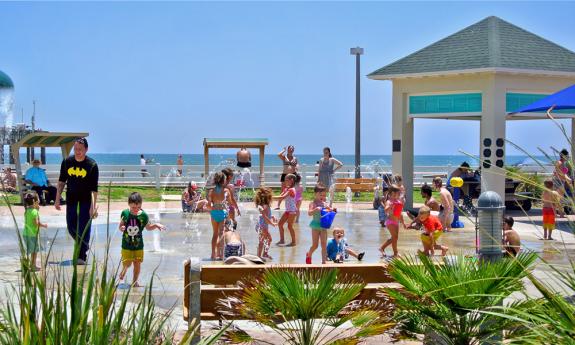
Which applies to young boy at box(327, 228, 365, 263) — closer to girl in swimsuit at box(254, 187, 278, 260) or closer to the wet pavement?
the wet pavement

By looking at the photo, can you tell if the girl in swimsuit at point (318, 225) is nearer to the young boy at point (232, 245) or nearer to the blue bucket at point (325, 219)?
the blue bucket at point (325, 219)

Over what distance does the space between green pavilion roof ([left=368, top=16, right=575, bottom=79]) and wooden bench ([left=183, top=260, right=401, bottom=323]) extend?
569 inches

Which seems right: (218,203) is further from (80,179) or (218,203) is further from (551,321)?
(551,321)

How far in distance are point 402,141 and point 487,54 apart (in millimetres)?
3065

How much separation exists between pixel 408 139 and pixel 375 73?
6.12 feet

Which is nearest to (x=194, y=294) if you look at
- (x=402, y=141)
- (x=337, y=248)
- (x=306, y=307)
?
(x=306, y=307)

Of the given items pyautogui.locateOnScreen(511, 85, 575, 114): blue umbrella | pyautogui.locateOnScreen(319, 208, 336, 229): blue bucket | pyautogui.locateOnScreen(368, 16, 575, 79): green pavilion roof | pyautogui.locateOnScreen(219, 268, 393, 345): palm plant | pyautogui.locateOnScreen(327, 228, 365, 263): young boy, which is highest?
pyautogui.locateOnScreen(368, 16, 575, 79): green pavilion roof

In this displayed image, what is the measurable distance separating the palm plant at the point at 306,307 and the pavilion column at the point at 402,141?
16.7m

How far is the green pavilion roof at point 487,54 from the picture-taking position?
21078 mm

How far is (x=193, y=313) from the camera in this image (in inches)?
262

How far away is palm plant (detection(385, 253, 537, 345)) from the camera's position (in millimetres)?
5480

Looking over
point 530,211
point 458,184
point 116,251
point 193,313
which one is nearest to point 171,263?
point 116,251

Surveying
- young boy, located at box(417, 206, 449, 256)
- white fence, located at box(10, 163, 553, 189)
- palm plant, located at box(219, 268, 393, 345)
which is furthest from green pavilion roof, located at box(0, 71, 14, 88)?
palm plant, located at box(219, 268, 393, 345)

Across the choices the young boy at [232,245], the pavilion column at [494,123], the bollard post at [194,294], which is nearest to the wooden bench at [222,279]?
the bollard post at [194,294]
